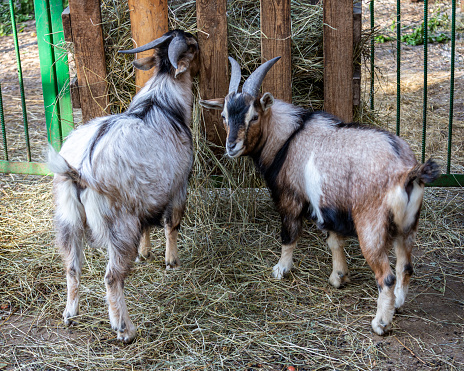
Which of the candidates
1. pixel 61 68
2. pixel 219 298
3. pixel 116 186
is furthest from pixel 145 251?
pixel 61 68

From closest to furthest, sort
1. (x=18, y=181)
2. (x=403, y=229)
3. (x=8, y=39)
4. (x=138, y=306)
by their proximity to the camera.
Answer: (x=403, y=229) → (x=138, y=306) → (x=18, y=181) → (x=8, y=39)

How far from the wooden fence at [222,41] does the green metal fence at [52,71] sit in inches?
17.7

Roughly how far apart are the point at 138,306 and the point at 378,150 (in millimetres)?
2079

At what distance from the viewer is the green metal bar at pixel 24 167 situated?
18.4 ft

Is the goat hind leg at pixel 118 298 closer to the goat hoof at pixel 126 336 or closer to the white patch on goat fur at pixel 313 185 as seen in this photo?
the goat hoof at pixel 126 336

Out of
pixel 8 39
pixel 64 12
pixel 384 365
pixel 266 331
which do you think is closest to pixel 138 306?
pixel 266 331

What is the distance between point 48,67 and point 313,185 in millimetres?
3040

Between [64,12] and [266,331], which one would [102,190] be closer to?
[266,331]

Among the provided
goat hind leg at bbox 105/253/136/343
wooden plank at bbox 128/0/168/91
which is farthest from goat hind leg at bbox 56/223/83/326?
wooden plank at bbox 128/0/168/91

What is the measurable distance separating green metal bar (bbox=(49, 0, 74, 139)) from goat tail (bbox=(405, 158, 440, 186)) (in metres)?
3.42

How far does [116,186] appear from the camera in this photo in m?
3.52

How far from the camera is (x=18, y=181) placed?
6.25 meters

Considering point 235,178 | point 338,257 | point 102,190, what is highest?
point 102,190

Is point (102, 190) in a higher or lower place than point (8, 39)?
lower
